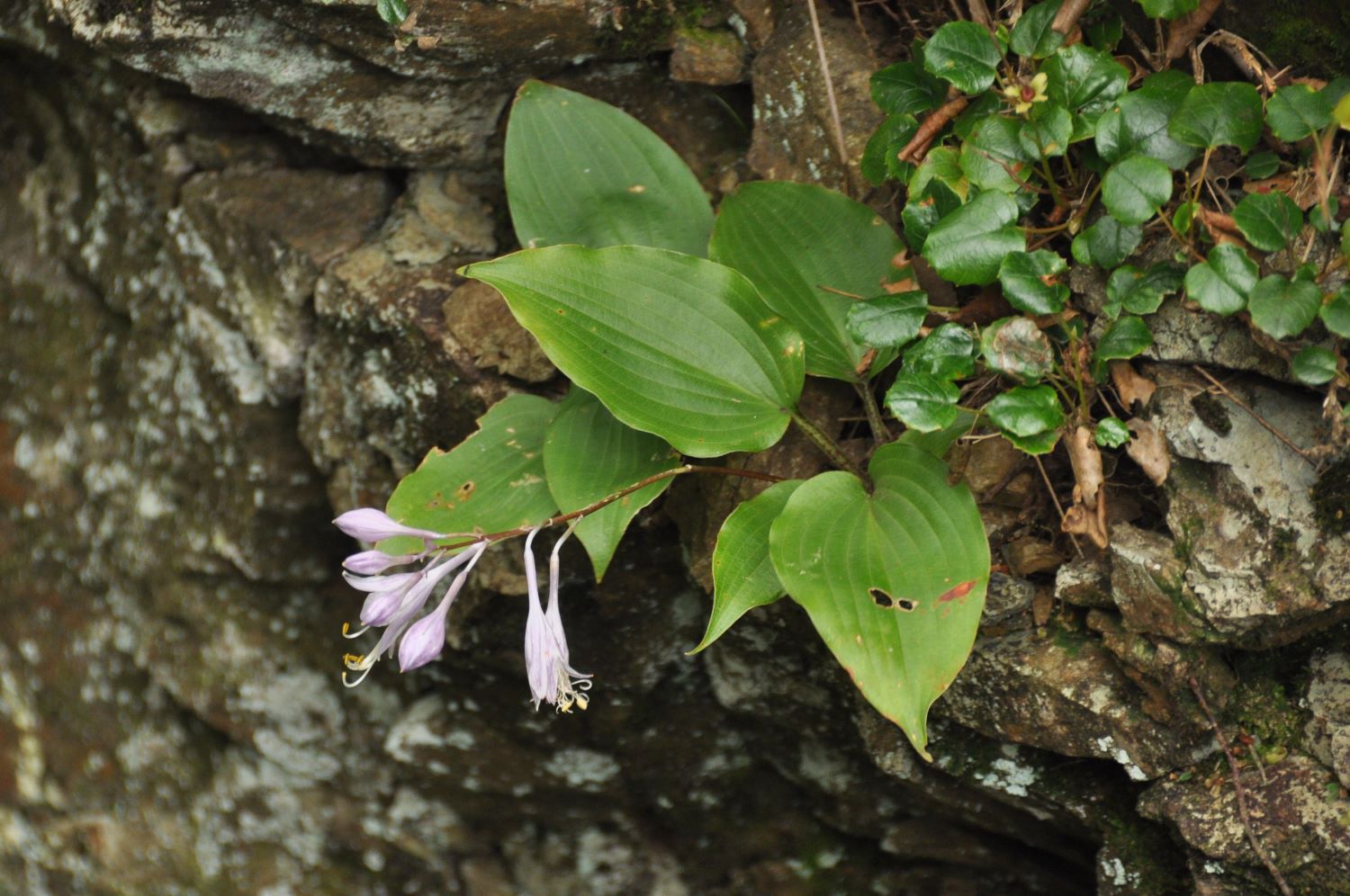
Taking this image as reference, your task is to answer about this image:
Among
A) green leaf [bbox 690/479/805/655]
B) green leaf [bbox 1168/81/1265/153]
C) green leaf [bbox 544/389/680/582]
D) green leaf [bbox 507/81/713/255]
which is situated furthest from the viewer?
green leaf [bbox 507/81/713/255]

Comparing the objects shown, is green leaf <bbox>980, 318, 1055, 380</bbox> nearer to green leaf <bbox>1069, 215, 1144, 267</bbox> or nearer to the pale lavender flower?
green leaf <bbox>1069, 215, 1144, 267</bbox>

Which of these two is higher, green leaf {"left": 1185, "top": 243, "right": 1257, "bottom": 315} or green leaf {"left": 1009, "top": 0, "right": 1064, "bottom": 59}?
green leaf {"left": 1009, "top": 0, "right": 1064, "bottom": 59}

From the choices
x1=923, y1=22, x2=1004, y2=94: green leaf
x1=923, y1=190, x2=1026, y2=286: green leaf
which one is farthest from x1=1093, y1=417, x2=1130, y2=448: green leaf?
x1=923, y1=22, x2=1004, y2=94: green leaf

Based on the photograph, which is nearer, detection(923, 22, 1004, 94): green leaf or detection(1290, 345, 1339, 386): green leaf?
detection(1290, 345, 1339, 386): green leaf

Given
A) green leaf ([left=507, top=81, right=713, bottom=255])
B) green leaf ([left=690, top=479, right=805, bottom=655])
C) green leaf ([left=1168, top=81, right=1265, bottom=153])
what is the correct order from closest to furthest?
green leaf ([left=1168, top=81, right=1265, bottom=153]) → green leaf ([left=690, top=479, right=805, bottom=655]) → green leaf ([left=507, top=81, right=713, bottom=255])

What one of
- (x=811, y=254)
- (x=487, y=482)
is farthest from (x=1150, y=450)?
(x=487, y=482)

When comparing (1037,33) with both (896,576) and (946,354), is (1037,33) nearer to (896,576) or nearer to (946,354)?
(946,354)

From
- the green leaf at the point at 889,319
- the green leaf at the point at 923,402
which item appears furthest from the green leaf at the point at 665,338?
the green leaf at the point at 923,402

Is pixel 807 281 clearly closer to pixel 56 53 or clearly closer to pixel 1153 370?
pixel 1153 370
